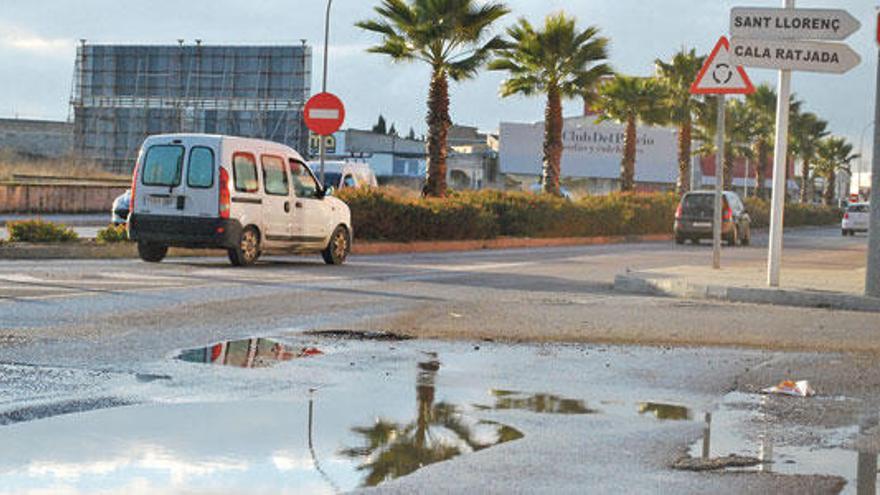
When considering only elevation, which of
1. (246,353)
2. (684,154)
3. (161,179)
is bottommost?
(246,353)

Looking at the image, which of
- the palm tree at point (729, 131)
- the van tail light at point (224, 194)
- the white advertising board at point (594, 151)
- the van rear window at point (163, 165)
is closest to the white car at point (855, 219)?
the palm tree at point (729, 131)

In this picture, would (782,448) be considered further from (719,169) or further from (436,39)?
(436,39)

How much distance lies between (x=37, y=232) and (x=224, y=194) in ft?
15.1

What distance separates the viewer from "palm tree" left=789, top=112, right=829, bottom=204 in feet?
306

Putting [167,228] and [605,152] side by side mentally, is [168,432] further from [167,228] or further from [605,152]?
[605,152]

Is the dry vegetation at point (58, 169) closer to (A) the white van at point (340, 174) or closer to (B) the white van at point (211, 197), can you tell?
(A) the white van at point (340, 174)

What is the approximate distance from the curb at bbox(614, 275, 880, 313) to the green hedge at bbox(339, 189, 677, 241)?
1168 centimetres

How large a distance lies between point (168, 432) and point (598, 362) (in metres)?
4.22

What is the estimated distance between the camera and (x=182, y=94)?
7044 centimetres

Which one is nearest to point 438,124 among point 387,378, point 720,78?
point 720,78

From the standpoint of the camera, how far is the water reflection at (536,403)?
7.97 meters

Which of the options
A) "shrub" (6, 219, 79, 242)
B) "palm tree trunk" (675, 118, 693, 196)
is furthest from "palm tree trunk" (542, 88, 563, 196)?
"shrub" (6, 219, 79, 242)

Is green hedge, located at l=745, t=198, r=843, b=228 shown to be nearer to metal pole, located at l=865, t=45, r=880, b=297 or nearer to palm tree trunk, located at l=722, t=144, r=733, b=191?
palm tree trunk, located at l=722, t=144, r=733, b=191

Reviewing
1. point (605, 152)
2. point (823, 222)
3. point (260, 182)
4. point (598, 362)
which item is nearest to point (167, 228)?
point (260, 182)
